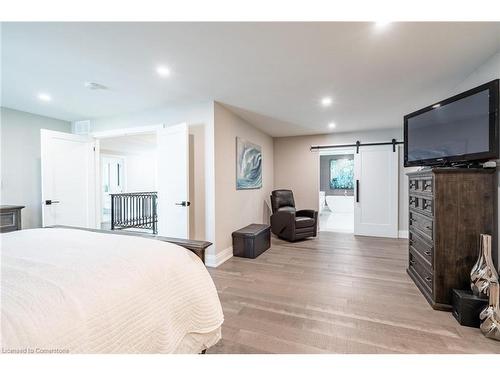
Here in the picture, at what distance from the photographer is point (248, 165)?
14.1 feet

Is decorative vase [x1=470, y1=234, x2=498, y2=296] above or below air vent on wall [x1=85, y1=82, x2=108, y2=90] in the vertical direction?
below

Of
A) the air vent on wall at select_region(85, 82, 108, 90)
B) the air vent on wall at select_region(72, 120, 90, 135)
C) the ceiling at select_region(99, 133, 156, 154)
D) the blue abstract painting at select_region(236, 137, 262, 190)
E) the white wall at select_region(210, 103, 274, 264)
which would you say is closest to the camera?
the air vent on wall at select_region(85, 82, 108, 90)

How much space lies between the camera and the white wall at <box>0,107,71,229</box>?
133 inches

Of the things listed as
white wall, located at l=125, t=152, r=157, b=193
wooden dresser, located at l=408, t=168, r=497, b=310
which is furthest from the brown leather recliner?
white wall, located at l=125, t=152, r=157, b=193

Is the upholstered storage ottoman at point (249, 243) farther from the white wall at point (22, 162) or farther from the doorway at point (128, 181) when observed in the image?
the white wall at point (22, 162)

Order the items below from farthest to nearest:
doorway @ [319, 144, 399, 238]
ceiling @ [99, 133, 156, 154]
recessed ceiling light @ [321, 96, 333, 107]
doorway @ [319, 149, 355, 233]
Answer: doorway @ [319, 149, 355, 233]
ceiling @ [99, 133, 156, 154]
doorway @ [319, 144, 399, 238]
recessed ceiling light @ [321, 96, 333, 107]

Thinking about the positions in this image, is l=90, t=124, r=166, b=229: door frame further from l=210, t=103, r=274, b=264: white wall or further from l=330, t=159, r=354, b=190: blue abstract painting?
l=330, t=159, r=354, b=190: blue abstract painting

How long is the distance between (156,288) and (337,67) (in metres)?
2.45

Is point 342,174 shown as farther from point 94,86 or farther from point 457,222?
point 94,86

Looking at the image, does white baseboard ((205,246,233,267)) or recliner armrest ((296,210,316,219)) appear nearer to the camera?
white baseboard ((205,246,233,267))

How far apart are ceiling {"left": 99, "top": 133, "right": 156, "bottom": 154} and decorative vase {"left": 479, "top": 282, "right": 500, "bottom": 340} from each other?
5683 mm

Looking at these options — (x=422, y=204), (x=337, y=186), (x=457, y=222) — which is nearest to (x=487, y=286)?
(x=457, y=222)

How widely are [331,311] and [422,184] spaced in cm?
162

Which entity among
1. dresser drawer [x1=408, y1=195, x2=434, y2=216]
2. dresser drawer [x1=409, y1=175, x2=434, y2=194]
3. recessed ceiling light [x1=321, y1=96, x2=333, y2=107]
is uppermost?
recessed ceiling light [x1=321, y1=96, x2=333, y2=107]
